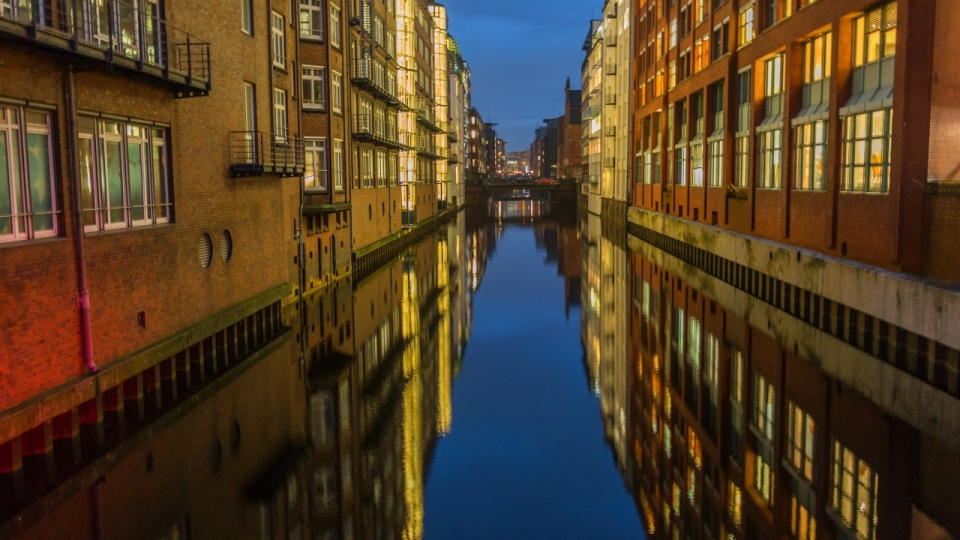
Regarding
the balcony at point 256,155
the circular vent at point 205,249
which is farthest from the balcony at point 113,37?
the circular vent at point 205,249

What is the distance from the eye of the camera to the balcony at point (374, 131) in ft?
117

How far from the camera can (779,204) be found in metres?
29.1

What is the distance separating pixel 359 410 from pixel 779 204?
19949 millimetres

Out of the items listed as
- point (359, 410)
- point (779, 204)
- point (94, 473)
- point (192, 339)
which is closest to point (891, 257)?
point (779, 204)

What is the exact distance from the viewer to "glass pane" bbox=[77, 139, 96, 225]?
1335cm

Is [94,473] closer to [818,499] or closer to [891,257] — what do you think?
[818,499]

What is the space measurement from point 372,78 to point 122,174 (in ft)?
84.6

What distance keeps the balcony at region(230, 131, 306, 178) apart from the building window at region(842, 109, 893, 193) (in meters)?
16.3

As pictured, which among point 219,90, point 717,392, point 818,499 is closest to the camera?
point 818,499

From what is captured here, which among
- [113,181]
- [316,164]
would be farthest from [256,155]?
[316,164]

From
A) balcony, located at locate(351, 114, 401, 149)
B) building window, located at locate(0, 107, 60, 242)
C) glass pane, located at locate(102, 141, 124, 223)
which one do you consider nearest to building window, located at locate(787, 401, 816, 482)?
building window, located at locate(0, 107, 60, 242)

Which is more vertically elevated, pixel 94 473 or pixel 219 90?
pixel 219 90

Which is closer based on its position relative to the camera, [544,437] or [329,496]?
[329,496]

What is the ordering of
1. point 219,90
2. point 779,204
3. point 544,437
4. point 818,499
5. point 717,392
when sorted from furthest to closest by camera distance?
point 779,204 → point 219,90 → point 717,392 → point 544,437 → point 818,499
